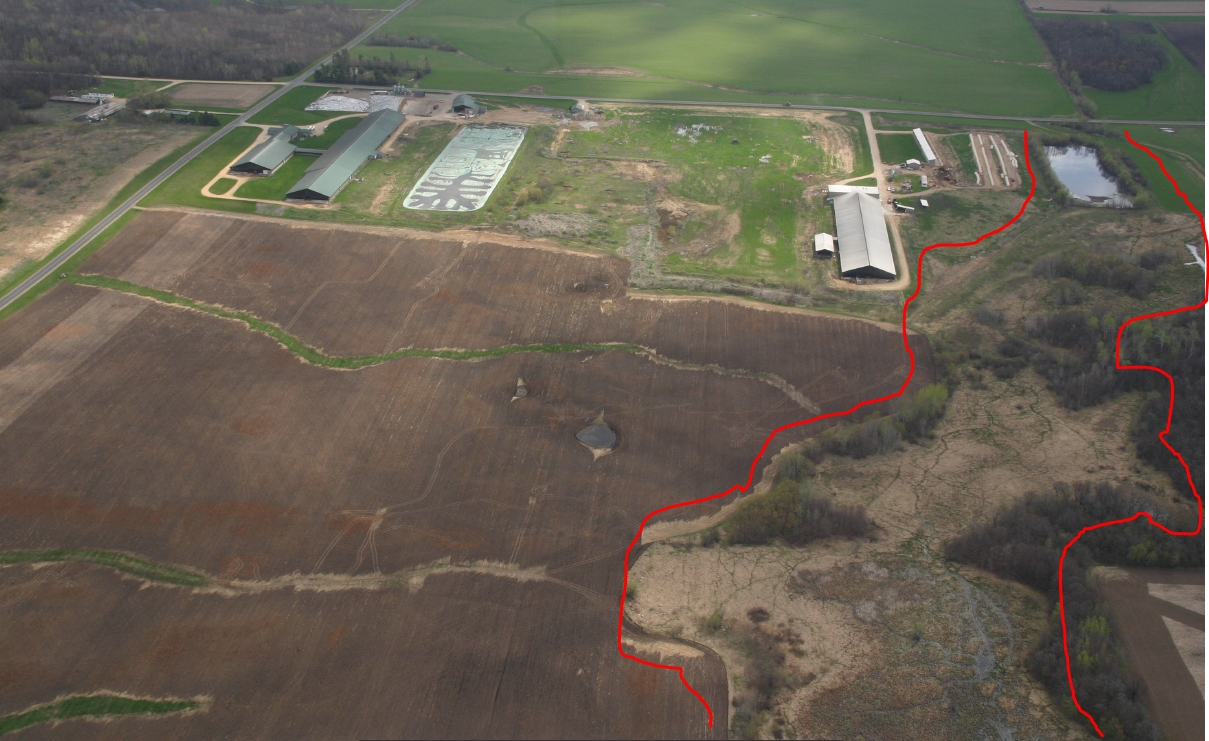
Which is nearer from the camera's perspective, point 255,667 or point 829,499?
point 255,667

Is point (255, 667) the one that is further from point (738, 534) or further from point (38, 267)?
point (38, 267)

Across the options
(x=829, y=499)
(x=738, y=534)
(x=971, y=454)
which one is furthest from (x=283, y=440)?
(x=971, y=454)

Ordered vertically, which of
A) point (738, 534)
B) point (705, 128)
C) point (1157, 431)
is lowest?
point (738, 534)

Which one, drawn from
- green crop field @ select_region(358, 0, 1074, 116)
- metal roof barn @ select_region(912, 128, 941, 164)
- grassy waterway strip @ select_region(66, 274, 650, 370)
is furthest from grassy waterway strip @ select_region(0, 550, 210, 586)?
metal roof barn @ select_region(912, 128, 941, 164)

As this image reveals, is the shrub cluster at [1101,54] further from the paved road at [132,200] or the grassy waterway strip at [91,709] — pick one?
the grassy waterway strip at [91,709]


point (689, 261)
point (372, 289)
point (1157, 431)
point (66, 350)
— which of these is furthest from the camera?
point (689, 261)

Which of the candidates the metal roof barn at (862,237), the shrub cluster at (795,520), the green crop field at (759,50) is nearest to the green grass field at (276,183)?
the green crop field at (759,50)

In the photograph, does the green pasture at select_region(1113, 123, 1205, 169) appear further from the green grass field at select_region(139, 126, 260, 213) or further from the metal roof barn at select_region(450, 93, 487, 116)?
the green grass field at select_region(139, 126, 260, 213)
